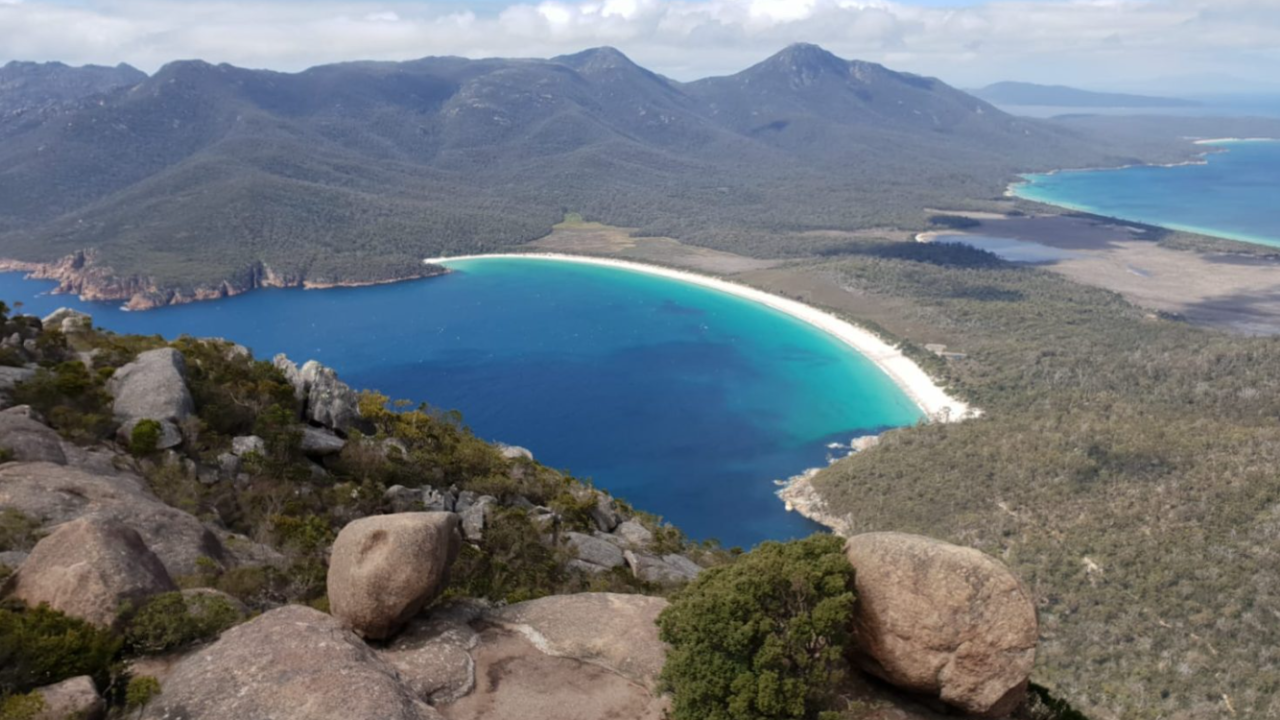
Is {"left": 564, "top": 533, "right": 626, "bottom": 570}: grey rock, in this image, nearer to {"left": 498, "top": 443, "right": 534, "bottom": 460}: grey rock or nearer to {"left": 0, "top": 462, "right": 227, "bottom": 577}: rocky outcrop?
{"left": 498, "top": 443, "right": 534, "bottom": 460}: grey rock

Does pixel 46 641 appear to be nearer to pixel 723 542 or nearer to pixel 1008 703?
pixel 1008 703

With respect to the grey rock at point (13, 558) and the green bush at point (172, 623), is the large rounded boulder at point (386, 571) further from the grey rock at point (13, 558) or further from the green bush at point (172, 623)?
the grey rock at point (13, 558)

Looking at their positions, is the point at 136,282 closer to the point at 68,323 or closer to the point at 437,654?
the point at 68,323

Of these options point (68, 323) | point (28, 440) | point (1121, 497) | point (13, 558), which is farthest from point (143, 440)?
point (1121, 497)

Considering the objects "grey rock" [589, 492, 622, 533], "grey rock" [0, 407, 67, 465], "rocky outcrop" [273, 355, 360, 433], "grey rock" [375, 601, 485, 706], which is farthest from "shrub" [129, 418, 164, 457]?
"grey rock" [589, 492, 622, 533]

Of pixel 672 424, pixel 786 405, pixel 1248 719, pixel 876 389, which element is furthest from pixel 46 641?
pixel 876 389

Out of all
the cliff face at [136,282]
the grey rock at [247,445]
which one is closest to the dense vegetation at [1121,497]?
the grey rock at [247,445]
